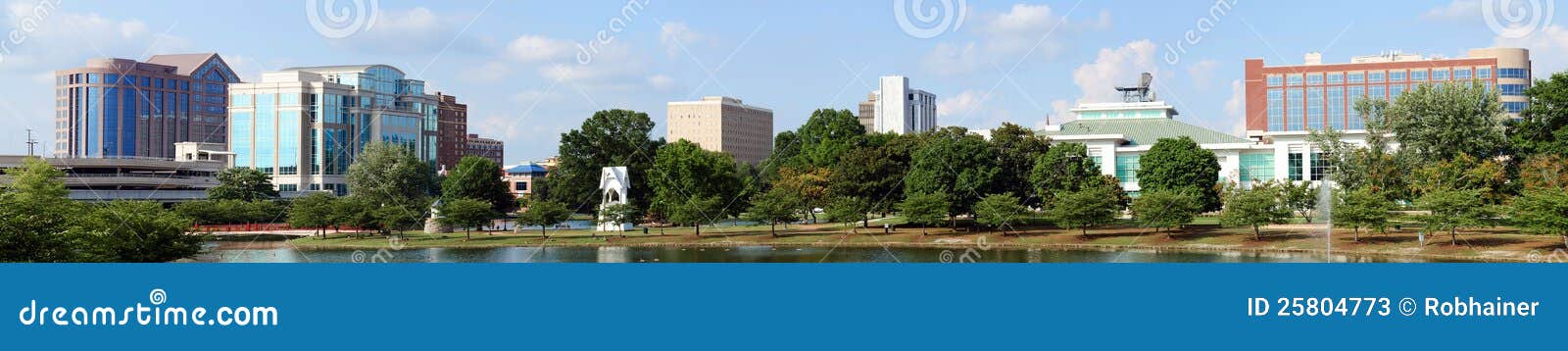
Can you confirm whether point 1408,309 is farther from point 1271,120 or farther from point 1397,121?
point 1271,120

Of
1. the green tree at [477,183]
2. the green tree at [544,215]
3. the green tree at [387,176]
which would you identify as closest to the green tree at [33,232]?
the green tree at [544,215]

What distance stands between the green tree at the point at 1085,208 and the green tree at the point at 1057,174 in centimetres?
250

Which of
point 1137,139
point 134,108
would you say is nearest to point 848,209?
point 1137,139

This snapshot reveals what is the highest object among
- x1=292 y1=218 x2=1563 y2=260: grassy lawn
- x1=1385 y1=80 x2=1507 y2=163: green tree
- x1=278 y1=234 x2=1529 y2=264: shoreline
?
x1=1385 y1=80 x2=1507 y2=163: green tree

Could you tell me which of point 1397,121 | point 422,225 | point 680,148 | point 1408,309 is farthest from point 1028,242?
point 1408,309

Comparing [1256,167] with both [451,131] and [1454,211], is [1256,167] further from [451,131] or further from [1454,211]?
[451,131]

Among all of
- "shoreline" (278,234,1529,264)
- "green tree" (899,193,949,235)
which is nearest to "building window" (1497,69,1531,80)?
"shoreline" (278,234,1529,264)

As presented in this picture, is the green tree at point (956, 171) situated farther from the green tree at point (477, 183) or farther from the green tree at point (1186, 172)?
the green tree at point (477, 183)

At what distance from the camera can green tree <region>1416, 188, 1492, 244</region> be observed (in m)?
32.8

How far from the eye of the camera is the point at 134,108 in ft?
339

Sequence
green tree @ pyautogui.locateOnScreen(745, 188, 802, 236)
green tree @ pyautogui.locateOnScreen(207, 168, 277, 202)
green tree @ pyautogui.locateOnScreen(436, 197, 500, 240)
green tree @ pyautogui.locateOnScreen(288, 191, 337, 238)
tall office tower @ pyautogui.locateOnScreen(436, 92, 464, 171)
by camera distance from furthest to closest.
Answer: tall office tower @ pyautogui.locateOnScreen(436, 92, 464, 171) → green tree @ pyautogui.locateOnScreen(207, 168, 277, 202) → green tree @ pyautogui.locateOnScreen(288, 191, 337, 238) → green tree @ pyautogui.locateOnScreen(745, 188, 802, 236) → green tree @ pyautogui.locateOnScreen(436, 197, 500, 240)

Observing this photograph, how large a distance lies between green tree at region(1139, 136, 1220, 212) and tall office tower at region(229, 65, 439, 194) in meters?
47.3

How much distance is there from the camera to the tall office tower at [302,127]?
71.8 m

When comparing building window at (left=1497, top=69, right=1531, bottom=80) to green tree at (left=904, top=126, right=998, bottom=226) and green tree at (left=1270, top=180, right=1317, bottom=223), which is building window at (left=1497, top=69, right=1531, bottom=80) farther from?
green tree at (left=904, top=126, right=998, bottom=226)
